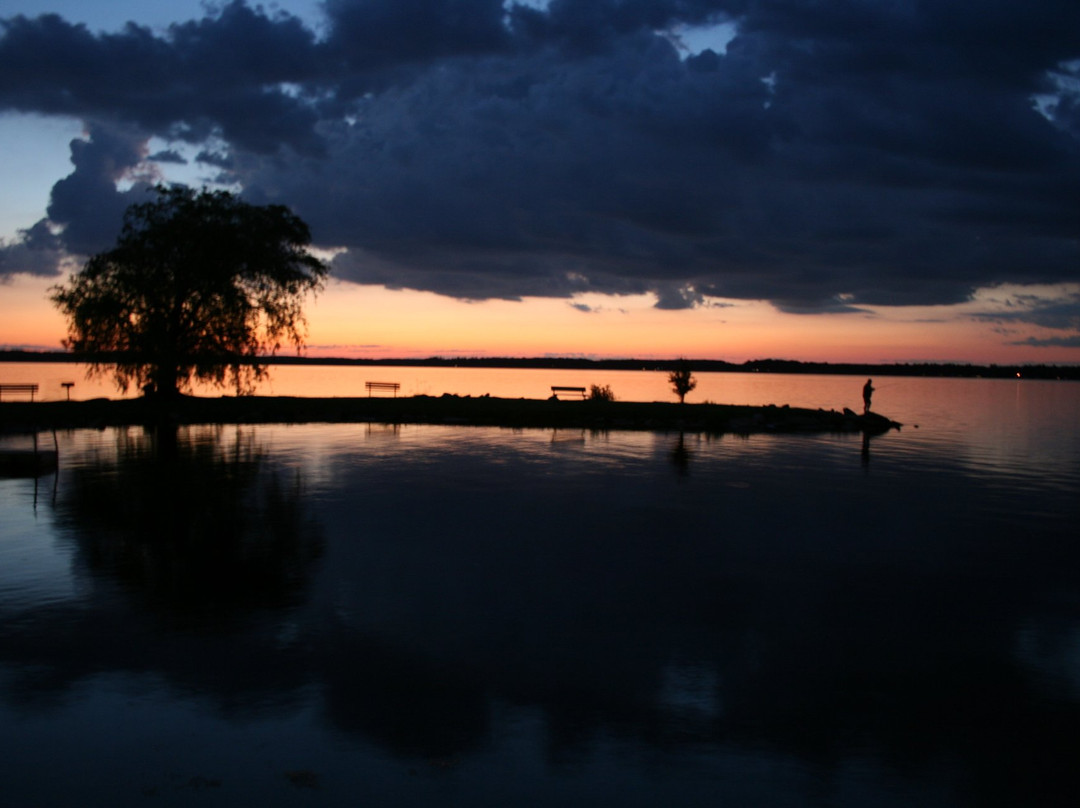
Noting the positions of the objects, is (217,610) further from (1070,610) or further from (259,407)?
(259,407)

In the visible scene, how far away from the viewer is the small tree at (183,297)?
35969mm

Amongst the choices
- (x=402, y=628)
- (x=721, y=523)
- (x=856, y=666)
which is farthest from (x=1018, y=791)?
(x=721, y=523)

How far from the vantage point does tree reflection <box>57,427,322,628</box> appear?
9234 millimetres

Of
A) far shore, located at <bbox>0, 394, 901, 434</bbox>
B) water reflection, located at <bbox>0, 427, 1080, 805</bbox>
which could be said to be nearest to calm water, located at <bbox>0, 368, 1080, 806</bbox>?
water reflection, located at <bbox>0, 427, 1080, 805</bbox>

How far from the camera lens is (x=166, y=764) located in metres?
5.36

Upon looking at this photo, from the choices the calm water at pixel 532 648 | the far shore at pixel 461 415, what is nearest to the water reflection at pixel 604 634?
the calm water at pixel 532 648

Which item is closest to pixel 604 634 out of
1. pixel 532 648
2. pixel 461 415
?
pixel 532 648

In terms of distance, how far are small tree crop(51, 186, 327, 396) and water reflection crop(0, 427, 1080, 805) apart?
22183mm

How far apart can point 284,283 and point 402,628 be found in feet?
110

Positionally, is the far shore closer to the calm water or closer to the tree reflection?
the tree reflection

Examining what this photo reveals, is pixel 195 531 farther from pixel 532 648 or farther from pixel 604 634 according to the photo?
pixel 604 634

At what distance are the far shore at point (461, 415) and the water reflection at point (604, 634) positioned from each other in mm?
18023

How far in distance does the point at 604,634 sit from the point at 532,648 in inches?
32.3

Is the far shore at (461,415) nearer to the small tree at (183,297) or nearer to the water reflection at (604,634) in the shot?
the small tree at (183,297)
